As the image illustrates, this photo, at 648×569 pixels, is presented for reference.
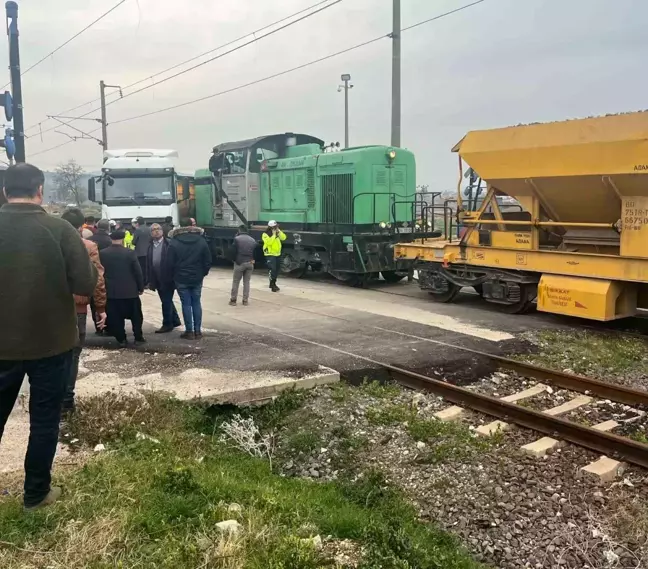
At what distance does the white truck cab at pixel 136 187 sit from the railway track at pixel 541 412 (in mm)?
11018

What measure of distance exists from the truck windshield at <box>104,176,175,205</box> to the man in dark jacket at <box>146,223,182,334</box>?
8.40m

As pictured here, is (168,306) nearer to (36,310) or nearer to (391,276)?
(36,310)

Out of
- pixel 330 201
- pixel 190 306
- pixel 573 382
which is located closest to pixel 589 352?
pixel 573 382

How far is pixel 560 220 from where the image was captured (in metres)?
10.8

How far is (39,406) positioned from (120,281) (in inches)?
200

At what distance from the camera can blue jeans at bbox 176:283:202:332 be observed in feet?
29.9

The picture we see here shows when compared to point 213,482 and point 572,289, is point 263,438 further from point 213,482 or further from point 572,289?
point 572,289

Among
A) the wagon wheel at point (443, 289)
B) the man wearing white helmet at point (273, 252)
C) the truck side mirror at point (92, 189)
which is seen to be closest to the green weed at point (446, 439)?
the wagon wheel at point (443, 289)

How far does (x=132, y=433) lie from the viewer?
5121 mm

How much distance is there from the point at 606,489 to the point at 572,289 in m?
5.59

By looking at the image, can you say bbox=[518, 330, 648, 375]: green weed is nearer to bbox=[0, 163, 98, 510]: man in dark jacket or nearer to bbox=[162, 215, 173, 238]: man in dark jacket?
bbox=[0, 163, 98, 510]: man in dark jacket

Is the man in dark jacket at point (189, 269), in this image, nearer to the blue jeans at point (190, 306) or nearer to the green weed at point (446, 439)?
the blue jeans at point (190, 306)

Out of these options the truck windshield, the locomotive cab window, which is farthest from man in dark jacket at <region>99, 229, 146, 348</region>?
the locomotive cab window

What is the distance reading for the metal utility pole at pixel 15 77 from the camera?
32.7 ft
